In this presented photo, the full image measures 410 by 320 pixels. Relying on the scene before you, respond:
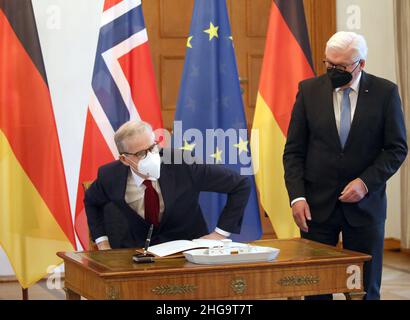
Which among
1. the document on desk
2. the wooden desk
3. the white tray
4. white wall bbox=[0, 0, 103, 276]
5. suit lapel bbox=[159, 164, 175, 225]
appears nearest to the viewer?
the wooden desk

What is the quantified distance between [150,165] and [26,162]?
1.52 metres

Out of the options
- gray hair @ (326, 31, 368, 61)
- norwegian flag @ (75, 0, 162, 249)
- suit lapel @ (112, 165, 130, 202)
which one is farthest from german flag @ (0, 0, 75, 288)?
gray hair @ (326, 31, 368, 61)

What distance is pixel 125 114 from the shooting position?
194 inches

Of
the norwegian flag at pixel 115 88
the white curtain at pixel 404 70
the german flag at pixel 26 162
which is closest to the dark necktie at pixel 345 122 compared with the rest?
the norwegian flag at pixel 115 88

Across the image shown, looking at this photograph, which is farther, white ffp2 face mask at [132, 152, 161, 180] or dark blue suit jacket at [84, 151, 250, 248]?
dark blue suit jacket at [84, 151, 250, 248]

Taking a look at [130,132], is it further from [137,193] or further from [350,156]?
[350,156]

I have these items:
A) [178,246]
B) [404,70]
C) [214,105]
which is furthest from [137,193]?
[404,70]

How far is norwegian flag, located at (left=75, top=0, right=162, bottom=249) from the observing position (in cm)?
489

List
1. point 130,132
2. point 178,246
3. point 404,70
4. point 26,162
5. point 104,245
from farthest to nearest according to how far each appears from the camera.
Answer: point 404,70 < point 26,162 < point 104,245 < point 130,132 < point 178,246

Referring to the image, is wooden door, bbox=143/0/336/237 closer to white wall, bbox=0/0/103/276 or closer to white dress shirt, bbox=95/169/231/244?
white wall, bbox=0/0/103/276

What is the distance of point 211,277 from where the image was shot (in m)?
2.90

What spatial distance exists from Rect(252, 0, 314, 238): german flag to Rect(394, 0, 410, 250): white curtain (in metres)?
1.64

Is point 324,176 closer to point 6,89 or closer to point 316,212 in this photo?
point 316,212
